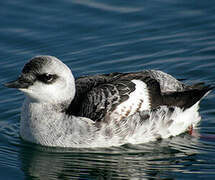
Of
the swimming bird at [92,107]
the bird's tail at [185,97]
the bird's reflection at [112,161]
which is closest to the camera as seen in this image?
the bird's reflection at [112,161]

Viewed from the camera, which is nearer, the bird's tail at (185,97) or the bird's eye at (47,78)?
the bird's eye at (47,78)

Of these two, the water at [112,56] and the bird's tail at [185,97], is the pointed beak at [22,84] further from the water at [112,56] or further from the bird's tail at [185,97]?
the bird's tail at [185,97]

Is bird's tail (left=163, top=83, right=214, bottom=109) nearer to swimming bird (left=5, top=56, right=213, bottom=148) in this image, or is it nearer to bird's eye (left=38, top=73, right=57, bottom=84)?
swimming bird (left=5, top=56, right=213, bottom=148)

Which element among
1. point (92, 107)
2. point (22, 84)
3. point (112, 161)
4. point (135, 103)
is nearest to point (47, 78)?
point (22, 84)

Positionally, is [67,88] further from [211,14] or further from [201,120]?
[211,14]

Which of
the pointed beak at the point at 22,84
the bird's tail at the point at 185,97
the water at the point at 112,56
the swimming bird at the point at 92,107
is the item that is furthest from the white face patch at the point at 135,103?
the pointed beak at the point at 22,84

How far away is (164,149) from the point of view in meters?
13.1

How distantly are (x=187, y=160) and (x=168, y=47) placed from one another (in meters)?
5.07

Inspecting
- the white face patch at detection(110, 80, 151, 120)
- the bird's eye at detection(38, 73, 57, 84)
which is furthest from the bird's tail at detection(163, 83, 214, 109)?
the bird's eye at detection(38, 73, 57, 84)

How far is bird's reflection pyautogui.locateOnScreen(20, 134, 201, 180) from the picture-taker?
12039 millimetres

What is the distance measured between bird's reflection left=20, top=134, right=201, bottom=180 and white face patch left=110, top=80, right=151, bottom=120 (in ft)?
2.52

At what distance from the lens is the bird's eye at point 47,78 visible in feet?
40.6

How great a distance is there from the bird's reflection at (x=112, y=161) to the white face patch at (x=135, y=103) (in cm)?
77

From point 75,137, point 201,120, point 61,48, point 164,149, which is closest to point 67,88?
point 75,137
